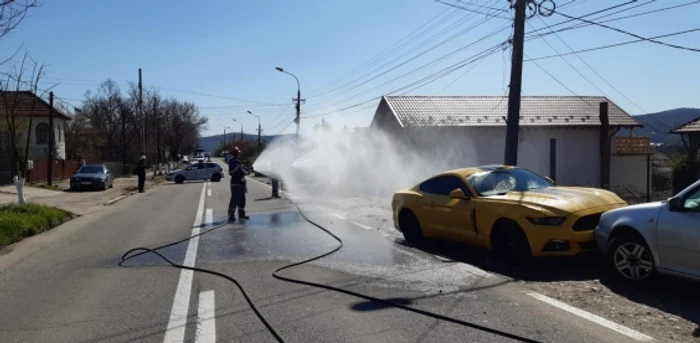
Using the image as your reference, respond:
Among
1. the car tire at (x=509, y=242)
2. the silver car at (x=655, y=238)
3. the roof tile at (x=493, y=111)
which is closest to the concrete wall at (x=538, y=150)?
the roof tile at (x=493, y=111)

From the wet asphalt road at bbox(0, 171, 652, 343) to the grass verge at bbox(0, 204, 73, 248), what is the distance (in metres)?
0.84

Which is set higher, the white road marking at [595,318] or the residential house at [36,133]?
the residential house at [36,133]

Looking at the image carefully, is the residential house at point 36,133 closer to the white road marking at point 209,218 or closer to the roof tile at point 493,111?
the white road marking at point 209,218

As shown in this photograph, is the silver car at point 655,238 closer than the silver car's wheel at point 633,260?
Yes

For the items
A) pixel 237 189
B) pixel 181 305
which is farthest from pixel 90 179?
pixel 181 305

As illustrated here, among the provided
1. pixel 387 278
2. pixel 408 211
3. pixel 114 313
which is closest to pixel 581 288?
pixel 387 278

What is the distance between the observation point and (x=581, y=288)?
729 centimetres

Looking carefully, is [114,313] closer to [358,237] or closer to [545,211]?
[545,211]

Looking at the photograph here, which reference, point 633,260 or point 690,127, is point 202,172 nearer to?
point 690,127

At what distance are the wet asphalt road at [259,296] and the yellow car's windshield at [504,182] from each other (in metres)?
1.36

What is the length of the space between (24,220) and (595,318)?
12.0 m

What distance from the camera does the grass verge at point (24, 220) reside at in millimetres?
12531

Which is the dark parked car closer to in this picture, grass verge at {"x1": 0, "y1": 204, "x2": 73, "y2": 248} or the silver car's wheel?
grass verge at {"x1": 0, "y1": 204, "x2": 73, "y2": 248}

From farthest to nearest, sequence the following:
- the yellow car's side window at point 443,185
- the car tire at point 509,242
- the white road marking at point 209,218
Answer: the white road marking at point 209,218 < the yellow car's side window at point 443,185 < the car tire at point 509,242
